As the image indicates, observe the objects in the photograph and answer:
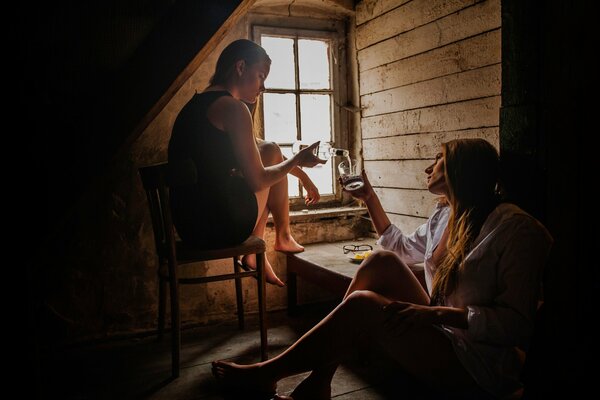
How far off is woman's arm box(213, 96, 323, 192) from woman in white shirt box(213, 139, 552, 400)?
2.48 ft

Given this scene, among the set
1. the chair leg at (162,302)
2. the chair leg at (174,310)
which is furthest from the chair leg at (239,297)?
the chair leg at (174,310)

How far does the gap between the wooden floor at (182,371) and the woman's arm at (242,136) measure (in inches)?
39.2

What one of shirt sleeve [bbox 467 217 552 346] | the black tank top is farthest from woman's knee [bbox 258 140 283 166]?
shirt sleeve [bbox 467 217 552 346]

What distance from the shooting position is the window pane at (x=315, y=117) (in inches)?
141

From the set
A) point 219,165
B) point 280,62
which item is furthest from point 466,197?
point 280,62

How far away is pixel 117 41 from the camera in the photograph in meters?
0.86

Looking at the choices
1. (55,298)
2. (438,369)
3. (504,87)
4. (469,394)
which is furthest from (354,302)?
(55,298)

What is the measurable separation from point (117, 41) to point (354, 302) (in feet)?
3.98

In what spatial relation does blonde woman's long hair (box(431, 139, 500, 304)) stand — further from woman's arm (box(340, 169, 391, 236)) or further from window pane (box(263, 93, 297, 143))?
window pane (box(263, 93, 297, 143))

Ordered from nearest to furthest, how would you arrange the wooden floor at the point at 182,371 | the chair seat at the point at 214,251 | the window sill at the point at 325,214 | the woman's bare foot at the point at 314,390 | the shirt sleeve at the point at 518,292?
the shirt sleeve at the point at 518,292 < the woman's bare foot at the point at 314,390 < the wooden floor at the point at 182,371 < the chair seat at the point at 214,251 < the window sill at the point at 325,214

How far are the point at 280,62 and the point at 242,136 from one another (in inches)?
55.6

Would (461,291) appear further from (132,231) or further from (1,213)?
(132,231)

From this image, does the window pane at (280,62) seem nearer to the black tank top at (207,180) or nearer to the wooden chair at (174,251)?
the black tank top at (207,180)

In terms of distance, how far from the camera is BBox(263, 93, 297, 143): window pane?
3457 millimetres
